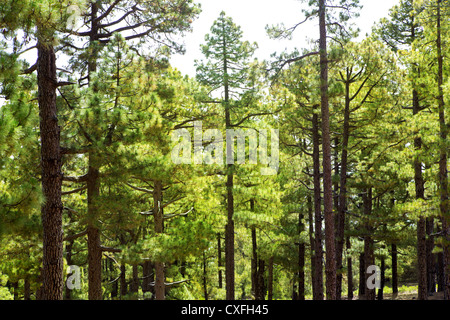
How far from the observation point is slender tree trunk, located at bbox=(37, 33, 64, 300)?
7.85 m

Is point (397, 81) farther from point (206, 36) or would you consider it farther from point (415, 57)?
point (206, 36)

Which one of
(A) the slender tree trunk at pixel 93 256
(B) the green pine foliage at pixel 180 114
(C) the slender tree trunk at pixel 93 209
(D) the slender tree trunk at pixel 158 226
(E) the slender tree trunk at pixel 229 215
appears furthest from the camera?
(E) the slender tree trunk at pixel 229 215

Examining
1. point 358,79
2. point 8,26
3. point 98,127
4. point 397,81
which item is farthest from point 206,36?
point 8,26

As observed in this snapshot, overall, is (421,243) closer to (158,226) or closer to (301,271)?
(301,271)

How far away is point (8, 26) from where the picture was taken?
5.35 meters

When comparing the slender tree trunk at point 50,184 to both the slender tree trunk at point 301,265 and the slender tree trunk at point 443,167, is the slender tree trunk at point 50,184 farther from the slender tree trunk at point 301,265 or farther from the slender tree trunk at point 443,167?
the slender tree trunk at point 301,265

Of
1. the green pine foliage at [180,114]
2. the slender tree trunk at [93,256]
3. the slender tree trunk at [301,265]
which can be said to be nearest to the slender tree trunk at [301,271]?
the slender tree trunk at [301,265]

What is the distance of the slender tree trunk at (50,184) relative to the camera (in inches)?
309

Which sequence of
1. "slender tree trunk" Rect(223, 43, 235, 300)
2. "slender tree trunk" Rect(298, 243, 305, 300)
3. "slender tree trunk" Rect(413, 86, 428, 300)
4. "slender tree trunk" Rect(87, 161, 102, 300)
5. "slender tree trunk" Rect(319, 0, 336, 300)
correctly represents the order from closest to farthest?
"slender tree trunk" Rect(319, 0, 336, 300)
"slender tree trunk" Rect(87, 161, 102, 300)
"slender tree trunk" Rect(413, 86, 428, 300)
"slender tree trunk" Rect(223, 43, 235, 300)
"slender tree trunk" Rect(298, 243, 305, 300)

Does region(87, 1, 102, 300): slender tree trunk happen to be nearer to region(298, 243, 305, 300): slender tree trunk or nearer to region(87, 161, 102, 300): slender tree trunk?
region(87, 161, 102, 300): slender tree trunk

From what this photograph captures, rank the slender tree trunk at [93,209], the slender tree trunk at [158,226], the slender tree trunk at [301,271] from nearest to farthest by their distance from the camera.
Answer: the slender tree trunk at [93,209], the slender tree trunk at [158,226], the slender tree trunk at [301,271]

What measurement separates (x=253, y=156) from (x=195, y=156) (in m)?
4.22

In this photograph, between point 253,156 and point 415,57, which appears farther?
point 253,156

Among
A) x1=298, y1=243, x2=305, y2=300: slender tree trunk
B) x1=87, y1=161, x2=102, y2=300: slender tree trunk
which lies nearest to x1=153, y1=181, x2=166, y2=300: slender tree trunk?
x1=87, y1=161, x2=102, y2=300: slender tree trunk
